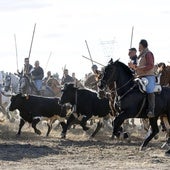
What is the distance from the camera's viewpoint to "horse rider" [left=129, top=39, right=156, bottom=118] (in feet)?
49.7

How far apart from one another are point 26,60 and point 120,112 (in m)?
11.3

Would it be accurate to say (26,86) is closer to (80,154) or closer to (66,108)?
(66,108)

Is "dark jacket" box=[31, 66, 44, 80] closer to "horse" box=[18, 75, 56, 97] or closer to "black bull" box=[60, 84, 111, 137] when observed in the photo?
"horse" box=[18, 75, 56, 97]

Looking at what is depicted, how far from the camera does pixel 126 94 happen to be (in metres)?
15.2

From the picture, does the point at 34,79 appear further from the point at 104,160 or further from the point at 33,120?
the point at 104,160

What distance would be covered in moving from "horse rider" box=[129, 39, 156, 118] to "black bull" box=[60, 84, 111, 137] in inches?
182

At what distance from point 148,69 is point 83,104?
4970mm

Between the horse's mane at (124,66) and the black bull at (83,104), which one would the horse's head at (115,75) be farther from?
the black bull at (83,104)

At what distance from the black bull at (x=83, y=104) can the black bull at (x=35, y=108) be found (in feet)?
2.55

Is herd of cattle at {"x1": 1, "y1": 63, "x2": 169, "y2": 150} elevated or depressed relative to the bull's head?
depressed

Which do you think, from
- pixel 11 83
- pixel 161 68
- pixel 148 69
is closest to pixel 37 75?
pixel 11 83

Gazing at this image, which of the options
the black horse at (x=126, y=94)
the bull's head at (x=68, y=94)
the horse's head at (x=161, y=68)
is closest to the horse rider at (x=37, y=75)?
the bull's head at (x=68, y=94)

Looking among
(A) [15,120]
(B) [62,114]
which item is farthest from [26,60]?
(B) [62,114]

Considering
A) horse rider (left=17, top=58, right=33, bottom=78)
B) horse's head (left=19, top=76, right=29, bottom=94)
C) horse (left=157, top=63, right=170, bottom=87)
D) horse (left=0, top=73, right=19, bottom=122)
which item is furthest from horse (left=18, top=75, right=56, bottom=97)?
horse (left=157, top=63, right=170, bottom=87)
